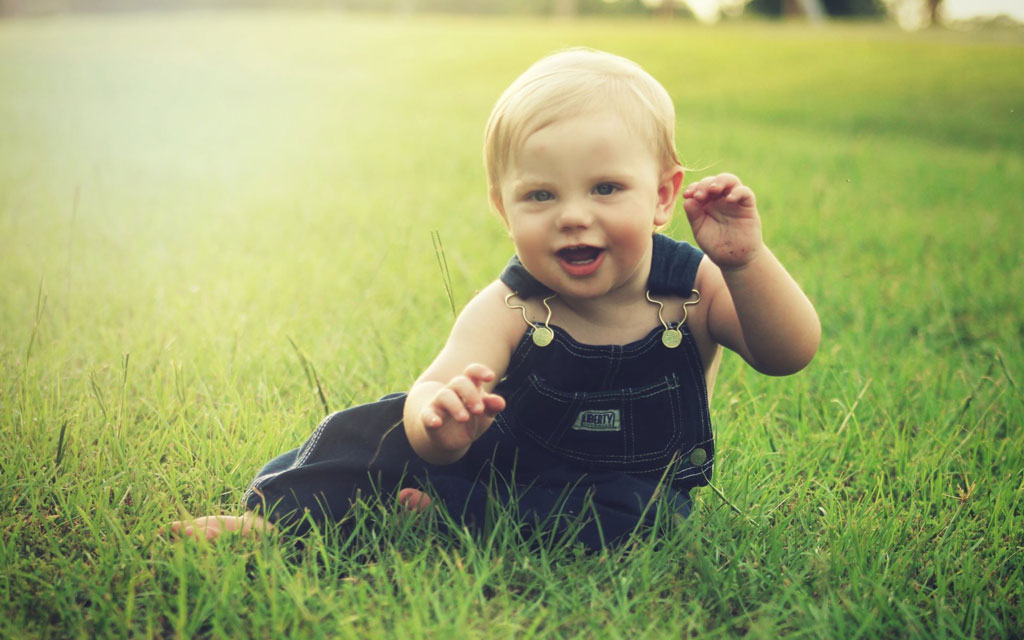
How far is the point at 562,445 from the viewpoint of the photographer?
197 centimetres

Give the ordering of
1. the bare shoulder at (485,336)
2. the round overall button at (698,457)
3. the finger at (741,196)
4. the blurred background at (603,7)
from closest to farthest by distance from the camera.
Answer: the finger at (741,196) < the bare shoulder at (485,336) < the round overall button at (698,457) < the blurred background at (603,7)

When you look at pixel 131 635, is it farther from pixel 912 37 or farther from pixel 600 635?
pixel 912 37

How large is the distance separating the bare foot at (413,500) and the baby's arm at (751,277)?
762 millimetres

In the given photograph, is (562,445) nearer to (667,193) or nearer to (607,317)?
(607,317)

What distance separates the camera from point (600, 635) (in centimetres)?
154

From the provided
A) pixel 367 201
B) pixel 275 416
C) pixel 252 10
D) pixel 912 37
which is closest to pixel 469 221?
pixel 367 201

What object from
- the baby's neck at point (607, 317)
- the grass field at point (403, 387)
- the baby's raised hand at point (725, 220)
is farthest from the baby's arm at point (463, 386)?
the baby's raised hand at point (725, 220)

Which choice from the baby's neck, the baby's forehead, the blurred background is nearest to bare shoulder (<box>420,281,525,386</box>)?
the baby's neck

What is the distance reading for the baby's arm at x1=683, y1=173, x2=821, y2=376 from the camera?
1.73 m

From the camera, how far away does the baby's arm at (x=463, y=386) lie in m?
1.58

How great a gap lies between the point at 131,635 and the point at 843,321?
2817 mm

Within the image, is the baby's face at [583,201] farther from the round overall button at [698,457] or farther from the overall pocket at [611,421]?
the round overall button at [698,457]

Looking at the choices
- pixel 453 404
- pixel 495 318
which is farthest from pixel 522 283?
pixel 453 404

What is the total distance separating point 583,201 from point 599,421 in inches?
19.2
